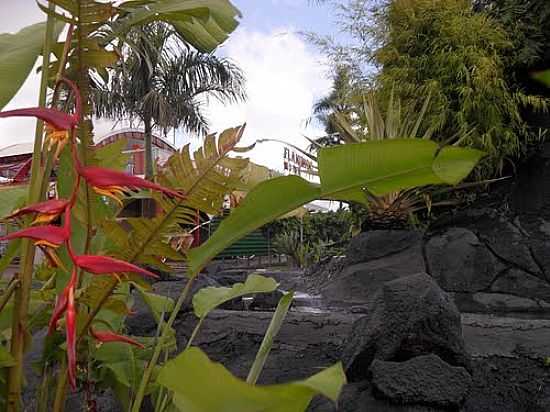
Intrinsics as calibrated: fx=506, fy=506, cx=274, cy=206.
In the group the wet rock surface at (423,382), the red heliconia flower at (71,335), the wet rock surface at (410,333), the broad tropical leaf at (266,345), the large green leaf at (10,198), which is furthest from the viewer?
the wet rock surface at (410,333)

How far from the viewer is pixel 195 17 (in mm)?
699

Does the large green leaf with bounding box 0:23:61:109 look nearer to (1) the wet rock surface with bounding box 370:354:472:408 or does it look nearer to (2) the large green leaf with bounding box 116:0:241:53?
(2) the large green leaf with bounding box 116:0:241:53

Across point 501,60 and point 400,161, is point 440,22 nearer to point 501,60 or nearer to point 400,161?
point 501,60

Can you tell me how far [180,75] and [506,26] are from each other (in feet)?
21.8

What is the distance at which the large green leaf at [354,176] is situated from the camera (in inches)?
19.9

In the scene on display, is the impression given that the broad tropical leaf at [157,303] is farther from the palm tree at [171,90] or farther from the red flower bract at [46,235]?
the palm tree at [171,90]

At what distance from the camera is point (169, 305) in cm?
90

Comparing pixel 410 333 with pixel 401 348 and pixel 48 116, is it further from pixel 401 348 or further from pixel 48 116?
Answer: pixel 48 116

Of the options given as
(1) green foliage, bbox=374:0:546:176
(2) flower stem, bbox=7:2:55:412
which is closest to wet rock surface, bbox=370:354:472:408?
(2) flower stem, bbox=7:2:55:412

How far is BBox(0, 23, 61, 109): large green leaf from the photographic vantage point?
71 cm

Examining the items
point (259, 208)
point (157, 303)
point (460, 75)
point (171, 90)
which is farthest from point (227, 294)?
point (171, 90)

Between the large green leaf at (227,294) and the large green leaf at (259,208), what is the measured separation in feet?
0.77

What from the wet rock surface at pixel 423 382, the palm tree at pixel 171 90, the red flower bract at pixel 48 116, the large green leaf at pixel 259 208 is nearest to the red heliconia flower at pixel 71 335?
the red flower bract at pixel 48 116

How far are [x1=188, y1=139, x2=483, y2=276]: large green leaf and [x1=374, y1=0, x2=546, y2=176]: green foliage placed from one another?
301 centimetres
